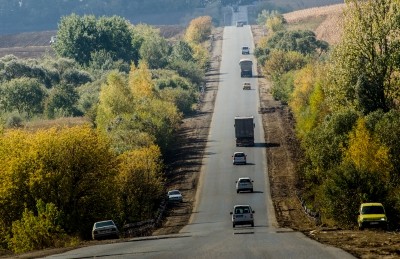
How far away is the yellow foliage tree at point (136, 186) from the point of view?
86000 millimetres

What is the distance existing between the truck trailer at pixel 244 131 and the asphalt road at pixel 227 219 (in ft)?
3.25

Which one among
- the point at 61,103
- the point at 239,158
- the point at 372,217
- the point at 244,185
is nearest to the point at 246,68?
the point at 61,103

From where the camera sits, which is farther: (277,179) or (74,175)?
(277,179)

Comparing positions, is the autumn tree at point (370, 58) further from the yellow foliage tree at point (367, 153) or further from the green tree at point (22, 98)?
the green tree at point (22, 98)

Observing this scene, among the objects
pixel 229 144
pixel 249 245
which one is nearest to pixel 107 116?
→ pixel 229 144

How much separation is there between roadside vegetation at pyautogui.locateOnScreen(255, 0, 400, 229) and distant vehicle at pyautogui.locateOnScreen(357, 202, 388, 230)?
7001 mm

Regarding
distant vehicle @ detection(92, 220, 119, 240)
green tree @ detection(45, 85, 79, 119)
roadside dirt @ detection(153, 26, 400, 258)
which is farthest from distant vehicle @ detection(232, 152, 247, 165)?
distant vehicle @ detection(92, 220, 119, 240)

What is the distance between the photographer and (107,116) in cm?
13438

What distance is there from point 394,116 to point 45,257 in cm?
4970

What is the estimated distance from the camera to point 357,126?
89.3 meters

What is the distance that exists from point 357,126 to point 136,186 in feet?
63.6

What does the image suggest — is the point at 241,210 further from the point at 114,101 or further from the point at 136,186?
the point at 114,101

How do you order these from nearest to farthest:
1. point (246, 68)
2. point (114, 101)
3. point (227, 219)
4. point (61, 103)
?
point (227, 219)
point (114, 101)
point (61, 103)
point (246, 68)

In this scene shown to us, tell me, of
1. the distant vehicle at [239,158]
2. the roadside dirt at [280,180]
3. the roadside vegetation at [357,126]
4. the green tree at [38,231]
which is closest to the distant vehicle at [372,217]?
the roadside dirt at [280,180]
